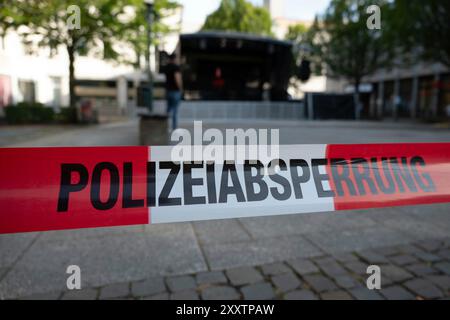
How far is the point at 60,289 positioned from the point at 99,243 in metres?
0.85

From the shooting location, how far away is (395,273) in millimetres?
2852

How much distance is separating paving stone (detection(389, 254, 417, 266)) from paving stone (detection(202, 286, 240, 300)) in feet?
5.24

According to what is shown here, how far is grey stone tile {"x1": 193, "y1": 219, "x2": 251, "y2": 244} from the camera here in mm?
3553

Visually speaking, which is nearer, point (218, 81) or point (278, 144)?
point (278, 144)

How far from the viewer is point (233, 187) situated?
4.33ft

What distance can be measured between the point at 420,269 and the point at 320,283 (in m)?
0.99

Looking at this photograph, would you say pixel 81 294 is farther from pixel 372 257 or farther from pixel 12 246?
pixel 372 257

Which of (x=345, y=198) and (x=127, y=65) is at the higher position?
(x=127, y=65)

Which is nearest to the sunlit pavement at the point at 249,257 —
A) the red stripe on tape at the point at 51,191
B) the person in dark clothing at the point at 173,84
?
the red stripe on tape at the point at 51,191

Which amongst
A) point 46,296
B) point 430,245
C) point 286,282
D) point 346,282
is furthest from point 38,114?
point 430,245

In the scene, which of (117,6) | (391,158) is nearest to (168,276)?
(391,158)

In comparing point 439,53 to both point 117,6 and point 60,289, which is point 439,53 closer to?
point 117,6

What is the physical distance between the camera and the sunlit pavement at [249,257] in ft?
8.35
